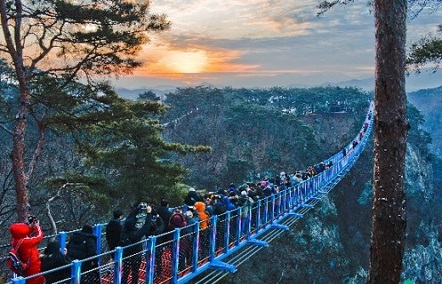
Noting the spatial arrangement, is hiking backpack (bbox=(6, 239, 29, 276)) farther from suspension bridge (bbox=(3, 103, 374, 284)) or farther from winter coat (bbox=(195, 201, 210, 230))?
winter coat (bbox=(195, 201, 210, 230))

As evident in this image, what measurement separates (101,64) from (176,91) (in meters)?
37.4

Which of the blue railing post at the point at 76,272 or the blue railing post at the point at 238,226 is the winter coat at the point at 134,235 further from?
the blue railing post at the point at 238,226

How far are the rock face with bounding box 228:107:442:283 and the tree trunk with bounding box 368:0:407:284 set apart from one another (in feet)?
67.2

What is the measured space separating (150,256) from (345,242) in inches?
1486

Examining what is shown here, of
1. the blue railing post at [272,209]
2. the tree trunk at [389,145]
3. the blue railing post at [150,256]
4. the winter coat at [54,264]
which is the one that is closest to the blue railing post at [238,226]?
the blue railing post at [272,209]

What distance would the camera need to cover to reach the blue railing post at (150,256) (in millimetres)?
5734

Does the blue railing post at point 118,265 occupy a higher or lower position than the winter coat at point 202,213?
higher

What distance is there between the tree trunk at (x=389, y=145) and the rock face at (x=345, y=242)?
806 inches

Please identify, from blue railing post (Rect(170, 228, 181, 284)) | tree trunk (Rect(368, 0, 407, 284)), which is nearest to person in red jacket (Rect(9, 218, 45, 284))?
blue railing post (Rect(170, 228, 181, 284))

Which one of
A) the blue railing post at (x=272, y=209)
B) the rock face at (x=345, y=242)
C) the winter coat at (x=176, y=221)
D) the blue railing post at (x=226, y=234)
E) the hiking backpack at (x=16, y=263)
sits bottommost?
the rock face at (x=345, y=242)

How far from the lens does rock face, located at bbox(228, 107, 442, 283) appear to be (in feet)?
102

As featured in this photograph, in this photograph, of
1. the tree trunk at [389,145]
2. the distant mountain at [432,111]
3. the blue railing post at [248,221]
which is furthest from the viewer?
the distant mountain at [432,111]

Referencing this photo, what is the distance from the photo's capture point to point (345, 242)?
4034 cm

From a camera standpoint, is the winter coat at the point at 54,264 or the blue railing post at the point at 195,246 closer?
the winter coat at the point at 54,264
